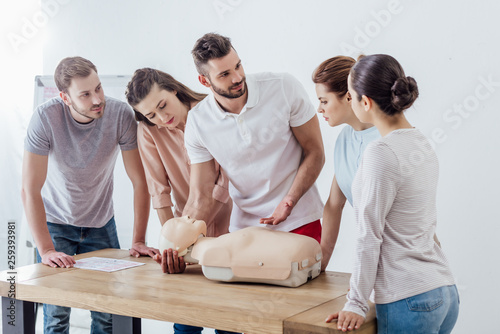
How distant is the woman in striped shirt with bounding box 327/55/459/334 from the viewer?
1.41m

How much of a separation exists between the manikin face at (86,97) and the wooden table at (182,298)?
714 millimetres

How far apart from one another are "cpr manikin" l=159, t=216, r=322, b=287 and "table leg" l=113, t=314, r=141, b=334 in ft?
1.32

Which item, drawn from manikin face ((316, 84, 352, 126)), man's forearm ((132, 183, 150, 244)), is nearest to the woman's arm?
manikin face ((316, 84, 352, 126))

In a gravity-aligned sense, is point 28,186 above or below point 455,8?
below

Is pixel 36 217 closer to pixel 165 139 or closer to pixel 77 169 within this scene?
pixel 77 169

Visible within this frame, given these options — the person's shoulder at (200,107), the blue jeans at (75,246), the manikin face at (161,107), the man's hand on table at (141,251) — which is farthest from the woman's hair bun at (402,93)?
the blue jeans at (75,246)

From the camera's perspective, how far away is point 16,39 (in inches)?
178

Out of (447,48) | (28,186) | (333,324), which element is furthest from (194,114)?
(447,48)

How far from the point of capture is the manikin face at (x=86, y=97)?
2.51 m

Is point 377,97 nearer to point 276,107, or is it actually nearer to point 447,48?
point 276,107

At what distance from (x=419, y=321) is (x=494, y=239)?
6.81 ft

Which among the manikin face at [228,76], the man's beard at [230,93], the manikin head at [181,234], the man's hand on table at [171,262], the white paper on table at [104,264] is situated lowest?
the white paper on table at [104,264]

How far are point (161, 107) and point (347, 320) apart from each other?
133cm

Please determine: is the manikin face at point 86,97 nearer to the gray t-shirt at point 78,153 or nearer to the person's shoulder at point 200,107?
the gray t-shirt at point 78,153
